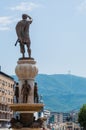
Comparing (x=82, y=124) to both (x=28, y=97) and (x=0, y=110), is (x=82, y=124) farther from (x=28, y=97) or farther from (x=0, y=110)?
(x=28, y=97)

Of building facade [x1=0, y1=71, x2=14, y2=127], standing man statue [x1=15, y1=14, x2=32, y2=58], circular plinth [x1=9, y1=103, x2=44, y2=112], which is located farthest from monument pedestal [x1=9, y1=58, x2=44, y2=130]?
building facade [x1=0, y1=71, x2=14, y2=127]

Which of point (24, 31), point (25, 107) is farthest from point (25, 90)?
point (24, 31)

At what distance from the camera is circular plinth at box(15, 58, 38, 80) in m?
25.0

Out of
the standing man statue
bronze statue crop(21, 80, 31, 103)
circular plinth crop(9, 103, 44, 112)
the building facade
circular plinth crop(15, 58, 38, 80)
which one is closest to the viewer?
circular plinth crop(9, 103, 44, 112)

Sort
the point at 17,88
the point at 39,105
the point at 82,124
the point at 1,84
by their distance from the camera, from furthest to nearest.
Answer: the point at 82,124, the point at 1,84, the point at 17,88, the point at 39,105

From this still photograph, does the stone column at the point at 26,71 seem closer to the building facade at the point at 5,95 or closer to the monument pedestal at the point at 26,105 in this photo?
the monument pedestal at the point at 26,105

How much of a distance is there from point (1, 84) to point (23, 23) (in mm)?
100000

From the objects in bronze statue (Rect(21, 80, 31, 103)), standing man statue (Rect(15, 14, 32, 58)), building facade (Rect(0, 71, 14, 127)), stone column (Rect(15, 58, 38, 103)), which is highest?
building facade (Rect(0, 71, 14, 127))

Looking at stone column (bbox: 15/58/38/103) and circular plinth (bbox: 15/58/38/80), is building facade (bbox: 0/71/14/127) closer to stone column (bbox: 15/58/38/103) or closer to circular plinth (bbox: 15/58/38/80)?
stone column (bbox: 15/58/38/103)

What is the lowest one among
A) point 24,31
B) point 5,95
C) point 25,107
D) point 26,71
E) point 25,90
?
point 25,107

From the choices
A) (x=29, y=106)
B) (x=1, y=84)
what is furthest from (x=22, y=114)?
(x=1, y=84)

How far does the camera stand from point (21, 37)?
26.2 m

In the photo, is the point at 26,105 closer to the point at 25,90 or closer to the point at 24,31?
the point at 25,90

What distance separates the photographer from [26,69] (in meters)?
25.0
